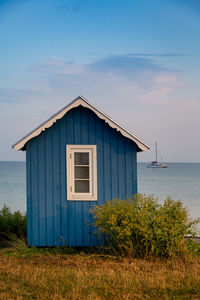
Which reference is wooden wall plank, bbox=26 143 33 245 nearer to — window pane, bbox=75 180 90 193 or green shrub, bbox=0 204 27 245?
window pane, bbox=75 180 90 193

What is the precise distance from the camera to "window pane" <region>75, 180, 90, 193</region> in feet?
37.3

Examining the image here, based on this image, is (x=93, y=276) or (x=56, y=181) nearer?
(x=93, y=276)

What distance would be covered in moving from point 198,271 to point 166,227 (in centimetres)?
133

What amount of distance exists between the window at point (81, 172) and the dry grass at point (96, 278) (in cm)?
179

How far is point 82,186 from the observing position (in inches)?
448

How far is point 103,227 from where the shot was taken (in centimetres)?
1070

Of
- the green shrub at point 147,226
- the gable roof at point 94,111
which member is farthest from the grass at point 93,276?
the gable roof at point 94,111

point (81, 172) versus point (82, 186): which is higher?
point (81, 172)

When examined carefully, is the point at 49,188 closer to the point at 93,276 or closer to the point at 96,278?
the point at 93,276

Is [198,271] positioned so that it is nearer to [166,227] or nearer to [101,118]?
[166,227]

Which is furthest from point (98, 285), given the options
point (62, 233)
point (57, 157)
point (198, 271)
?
point (57, 157)

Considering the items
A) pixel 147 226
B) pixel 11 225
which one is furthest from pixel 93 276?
pixel 11 225

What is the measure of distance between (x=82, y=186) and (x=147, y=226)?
2529 millimetres

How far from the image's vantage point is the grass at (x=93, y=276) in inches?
282
